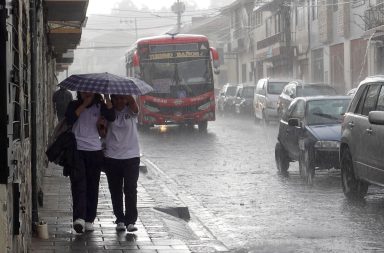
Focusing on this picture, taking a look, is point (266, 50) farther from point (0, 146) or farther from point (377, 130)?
point (0, 146)

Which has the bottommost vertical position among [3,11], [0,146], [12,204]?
[12,204]

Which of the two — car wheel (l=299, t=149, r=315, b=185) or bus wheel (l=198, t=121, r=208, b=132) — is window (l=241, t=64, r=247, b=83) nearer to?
bus wheel (l=198, t=121, r=208, b=132)

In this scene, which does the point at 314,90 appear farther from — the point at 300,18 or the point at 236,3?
the point at 236,3

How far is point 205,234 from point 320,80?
40203 millimetres

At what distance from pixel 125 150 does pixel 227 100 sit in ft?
142

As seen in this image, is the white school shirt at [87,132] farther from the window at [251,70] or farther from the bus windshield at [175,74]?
the window at [251,70]

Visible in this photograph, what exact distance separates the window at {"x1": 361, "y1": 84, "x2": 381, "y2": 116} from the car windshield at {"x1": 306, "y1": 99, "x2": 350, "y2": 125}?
3.50 meters

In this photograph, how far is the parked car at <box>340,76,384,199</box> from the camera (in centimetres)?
1188

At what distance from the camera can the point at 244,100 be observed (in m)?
48.4

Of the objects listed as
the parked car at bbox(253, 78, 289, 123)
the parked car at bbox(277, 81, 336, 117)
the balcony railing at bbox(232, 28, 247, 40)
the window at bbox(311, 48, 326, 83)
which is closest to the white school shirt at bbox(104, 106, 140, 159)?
the parked car at bbox(277, 81, 336, 117)

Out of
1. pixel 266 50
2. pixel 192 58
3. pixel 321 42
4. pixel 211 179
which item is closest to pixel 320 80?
pixel 321 42

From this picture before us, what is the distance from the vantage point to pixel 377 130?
12.0m

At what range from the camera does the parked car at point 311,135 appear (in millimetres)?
15492

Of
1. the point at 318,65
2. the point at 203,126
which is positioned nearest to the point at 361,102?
the point at 203,126
